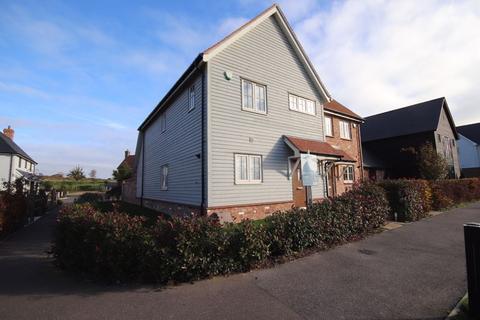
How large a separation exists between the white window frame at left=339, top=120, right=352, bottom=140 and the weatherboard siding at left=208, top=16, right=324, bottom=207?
4.90 metres

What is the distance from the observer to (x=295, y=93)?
14625mm

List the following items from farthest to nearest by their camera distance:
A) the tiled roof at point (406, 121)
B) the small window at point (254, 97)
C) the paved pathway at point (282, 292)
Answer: the tiled roof at point (406, 121) → the small window at point (254, 97) → the paved pathway at point (282, 292)

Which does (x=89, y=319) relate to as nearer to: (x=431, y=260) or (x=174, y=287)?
(x=174, y=287)

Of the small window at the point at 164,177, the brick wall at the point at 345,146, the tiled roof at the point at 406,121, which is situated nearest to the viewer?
the small window at the point at 164,177

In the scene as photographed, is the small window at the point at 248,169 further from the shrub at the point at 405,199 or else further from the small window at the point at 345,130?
the small window at the point at 345,130

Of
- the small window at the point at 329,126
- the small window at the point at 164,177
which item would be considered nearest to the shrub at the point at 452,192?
the small window at the point at 329,126

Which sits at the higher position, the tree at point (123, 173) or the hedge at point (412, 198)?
the tree at point (123, 173)

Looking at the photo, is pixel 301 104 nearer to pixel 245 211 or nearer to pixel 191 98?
pixel 191 98

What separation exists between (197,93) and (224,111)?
1.56 metres

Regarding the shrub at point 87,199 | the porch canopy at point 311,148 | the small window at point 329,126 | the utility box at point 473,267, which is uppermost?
the small window at point 329,126

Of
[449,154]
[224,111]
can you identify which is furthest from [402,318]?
[449,154]

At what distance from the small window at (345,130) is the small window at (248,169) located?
9.86 m

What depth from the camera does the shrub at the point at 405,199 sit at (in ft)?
40.0

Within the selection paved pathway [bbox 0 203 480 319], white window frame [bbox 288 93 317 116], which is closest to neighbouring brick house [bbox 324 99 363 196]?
white window frame [bbox 288 93 317 116]
